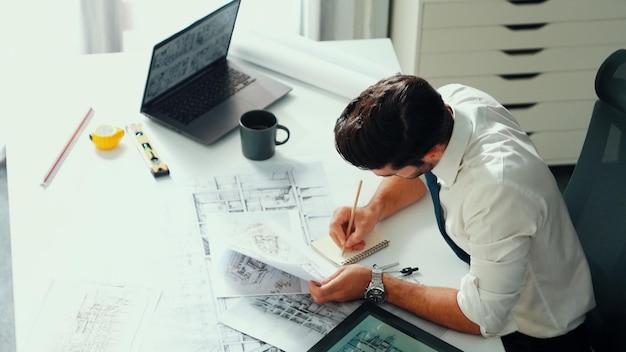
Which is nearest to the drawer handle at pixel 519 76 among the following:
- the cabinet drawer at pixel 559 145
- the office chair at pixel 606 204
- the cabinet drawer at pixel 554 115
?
the cabinet drawer at pixel 554 115

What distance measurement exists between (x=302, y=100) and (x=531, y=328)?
2.62 ft

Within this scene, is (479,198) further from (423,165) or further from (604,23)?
(604,23)

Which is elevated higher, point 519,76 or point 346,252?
point 346,252

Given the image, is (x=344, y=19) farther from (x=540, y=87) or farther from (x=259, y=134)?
(x=259, y=134)

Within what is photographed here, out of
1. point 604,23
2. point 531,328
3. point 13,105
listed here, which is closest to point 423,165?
point 531,328

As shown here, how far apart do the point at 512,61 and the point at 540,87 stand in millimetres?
164

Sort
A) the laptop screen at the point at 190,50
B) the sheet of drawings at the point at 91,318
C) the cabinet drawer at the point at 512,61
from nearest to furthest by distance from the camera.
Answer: the sheet of drawings at the point at 91,318 → the laptop screen at the point at 190,50 → the cabinet drawer at the point at 512,61

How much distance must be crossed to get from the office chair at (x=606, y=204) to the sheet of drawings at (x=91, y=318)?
89cm

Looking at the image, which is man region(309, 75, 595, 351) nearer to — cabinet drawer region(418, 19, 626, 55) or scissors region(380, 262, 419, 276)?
scissors region(380, 262, 419, 276)

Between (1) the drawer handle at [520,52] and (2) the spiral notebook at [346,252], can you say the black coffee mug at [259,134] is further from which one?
(1) the drawer handle at [520,52]

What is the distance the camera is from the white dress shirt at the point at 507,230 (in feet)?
4.32

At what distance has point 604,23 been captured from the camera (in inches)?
101

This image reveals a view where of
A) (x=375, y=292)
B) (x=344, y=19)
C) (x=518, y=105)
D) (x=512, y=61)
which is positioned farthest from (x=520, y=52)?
(x=375, y=292)

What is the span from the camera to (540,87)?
8.88ft
